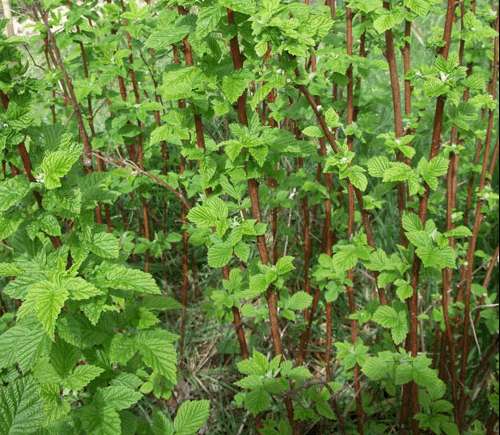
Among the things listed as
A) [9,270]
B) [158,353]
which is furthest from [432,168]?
[9,270]

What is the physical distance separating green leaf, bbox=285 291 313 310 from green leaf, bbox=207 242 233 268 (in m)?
0.34

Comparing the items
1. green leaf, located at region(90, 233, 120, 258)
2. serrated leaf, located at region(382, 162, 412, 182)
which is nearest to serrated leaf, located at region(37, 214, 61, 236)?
green leaf, located at region(90, 233, 120, 258)

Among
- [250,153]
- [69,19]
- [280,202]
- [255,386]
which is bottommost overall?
[255,386]

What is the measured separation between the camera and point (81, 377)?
1286mm

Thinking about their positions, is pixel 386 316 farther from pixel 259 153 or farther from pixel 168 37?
pixel 168 37

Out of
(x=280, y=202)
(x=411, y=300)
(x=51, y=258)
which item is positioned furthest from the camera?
(x=280, y=202)

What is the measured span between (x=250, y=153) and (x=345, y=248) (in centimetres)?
53

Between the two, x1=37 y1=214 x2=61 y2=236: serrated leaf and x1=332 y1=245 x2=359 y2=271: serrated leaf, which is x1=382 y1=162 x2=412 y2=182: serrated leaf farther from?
x1=37 y1=214 x2=61 y2=236: serrated leaf

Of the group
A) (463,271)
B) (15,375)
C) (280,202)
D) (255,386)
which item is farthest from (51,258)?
(463,271)

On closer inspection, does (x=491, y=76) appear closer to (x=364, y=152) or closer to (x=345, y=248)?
(x=364, y=152)

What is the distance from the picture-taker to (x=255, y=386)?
5.12ft

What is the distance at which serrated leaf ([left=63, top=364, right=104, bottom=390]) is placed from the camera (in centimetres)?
127

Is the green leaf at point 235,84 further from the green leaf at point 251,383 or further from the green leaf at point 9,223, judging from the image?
the green leaf at point 251,383

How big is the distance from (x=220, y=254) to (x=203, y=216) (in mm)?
128
